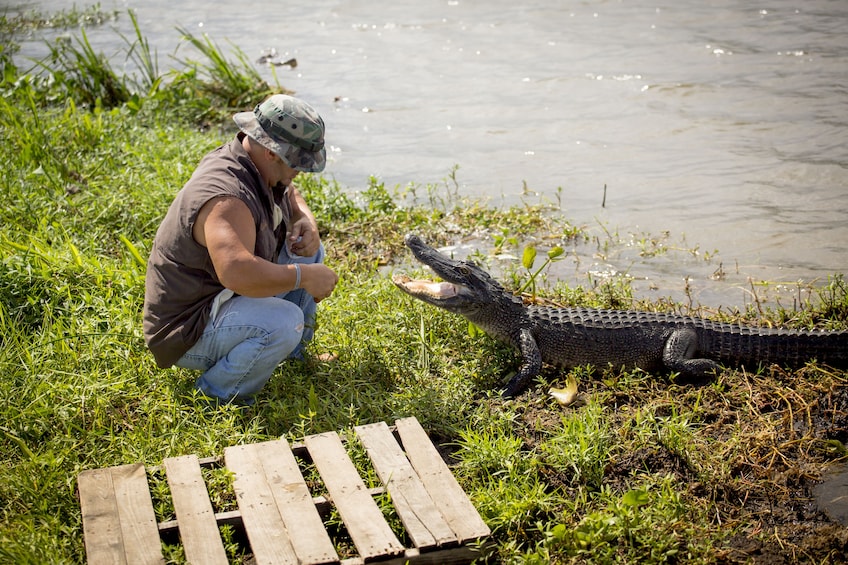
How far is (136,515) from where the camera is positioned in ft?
12.0

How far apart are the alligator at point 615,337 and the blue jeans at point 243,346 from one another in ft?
3.25

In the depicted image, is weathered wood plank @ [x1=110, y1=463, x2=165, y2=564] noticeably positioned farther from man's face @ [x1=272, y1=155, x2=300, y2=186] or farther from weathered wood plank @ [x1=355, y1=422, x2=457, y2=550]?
man's face @ [x1=272, y1=155, x2=300, y2=186]

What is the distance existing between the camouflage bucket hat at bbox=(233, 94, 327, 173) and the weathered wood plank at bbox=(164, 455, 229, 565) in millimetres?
1580

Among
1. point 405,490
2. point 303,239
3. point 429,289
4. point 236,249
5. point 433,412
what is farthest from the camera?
point 429,289

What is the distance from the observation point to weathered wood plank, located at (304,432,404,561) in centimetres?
350

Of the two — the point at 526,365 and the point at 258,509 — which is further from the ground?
the point at 258,509

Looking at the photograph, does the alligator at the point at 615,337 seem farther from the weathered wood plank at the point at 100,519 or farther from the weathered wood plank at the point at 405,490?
the weathered wood plank at the point at 100,519

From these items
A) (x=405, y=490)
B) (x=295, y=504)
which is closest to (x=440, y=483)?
(x=405, y=490)

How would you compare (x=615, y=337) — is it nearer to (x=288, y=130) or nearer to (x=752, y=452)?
(x=752, y=452)

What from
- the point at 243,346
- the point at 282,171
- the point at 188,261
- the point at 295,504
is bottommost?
the point at 295,504

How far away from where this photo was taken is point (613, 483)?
4039mm

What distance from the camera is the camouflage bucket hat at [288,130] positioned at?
4.32 m

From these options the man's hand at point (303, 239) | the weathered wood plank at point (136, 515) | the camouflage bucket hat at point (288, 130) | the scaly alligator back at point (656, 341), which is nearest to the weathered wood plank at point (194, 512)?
the weathered wood plank at point (136, 515)

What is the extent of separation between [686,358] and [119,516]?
315 centimetres
